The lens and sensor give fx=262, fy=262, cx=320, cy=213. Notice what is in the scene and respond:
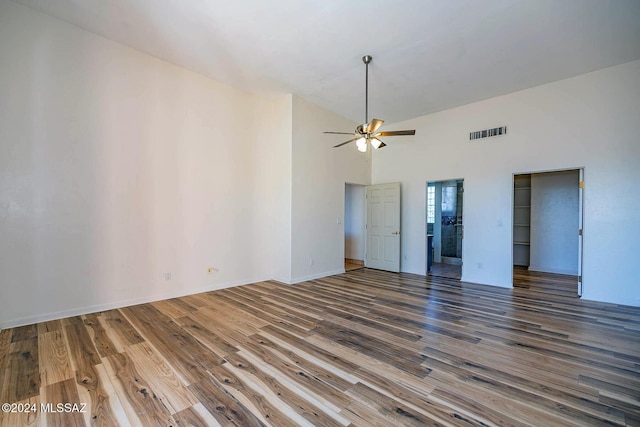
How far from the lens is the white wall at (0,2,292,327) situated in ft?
10.8

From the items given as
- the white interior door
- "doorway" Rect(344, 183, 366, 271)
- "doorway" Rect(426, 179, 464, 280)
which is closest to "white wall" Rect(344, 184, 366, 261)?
"doorway" Rect(344, 183, 366, 271)

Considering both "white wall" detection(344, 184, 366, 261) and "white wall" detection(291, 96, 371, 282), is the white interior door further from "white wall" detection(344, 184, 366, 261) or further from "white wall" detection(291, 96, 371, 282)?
"white wall" detection(291, 96, 371, 282)

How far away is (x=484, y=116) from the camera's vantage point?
5566 mm

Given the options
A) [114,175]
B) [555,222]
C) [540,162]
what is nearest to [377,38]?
[540,162]

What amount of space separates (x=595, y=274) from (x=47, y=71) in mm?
8817

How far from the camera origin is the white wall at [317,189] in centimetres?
548

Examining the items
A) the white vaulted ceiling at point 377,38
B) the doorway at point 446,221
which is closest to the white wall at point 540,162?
the white vaulted ceiling at point 377,38

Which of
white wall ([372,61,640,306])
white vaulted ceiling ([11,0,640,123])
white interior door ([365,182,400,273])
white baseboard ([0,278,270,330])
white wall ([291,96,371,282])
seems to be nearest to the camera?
white vaulted ceiling ([11,0,640,123])

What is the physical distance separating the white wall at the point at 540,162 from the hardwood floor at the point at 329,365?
110 centimetres

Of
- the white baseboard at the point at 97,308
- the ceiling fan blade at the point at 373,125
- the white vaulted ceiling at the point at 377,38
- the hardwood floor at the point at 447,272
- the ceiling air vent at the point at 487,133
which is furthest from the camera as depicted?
the hardwood floor at the point at 447,272

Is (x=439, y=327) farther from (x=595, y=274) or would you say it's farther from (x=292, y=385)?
(x=595, y=274)

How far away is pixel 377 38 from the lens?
3.64m

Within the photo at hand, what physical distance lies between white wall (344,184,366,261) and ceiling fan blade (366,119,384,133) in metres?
3.57

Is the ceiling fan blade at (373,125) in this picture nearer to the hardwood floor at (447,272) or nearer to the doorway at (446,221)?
the hardwood floor at (447,272)
